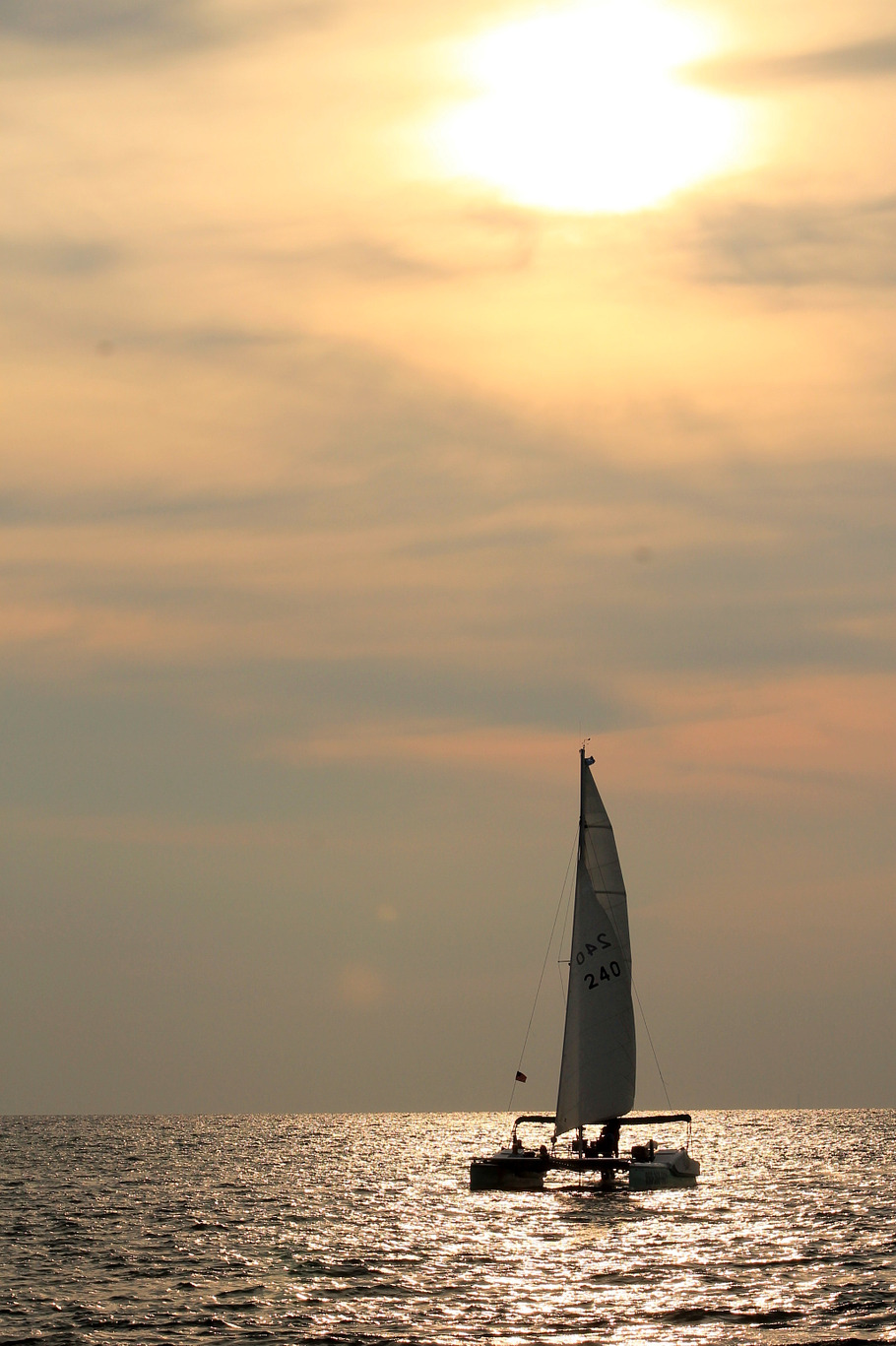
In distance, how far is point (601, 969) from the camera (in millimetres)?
74688

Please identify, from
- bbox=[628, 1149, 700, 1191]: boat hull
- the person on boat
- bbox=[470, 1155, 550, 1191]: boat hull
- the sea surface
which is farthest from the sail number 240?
the sea surface

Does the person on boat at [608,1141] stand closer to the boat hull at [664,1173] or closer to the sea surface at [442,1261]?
the boat hull at [664,1173]

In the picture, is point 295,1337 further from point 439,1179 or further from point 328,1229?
point 439,1179

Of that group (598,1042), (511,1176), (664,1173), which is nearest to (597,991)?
(598,1042)

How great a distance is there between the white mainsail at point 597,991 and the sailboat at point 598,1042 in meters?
0.04

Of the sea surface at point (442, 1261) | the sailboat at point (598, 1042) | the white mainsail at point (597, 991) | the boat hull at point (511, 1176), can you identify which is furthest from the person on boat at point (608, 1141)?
the boat hull at point (511, 1176)

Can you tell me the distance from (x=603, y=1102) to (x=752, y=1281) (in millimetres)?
25327

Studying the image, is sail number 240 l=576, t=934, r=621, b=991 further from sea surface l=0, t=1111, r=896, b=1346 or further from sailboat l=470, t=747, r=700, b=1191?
sea surface l=0, t=1111, r=896, b=1346

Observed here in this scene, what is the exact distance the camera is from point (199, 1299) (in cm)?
4475

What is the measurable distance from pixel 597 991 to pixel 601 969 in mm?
967

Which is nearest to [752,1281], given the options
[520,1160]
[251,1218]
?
[520,1160]

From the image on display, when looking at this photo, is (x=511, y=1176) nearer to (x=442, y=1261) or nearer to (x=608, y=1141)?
(x=608, y=1141)

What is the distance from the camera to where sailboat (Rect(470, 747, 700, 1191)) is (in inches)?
2857

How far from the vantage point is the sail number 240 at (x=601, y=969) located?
7462 centimetres
